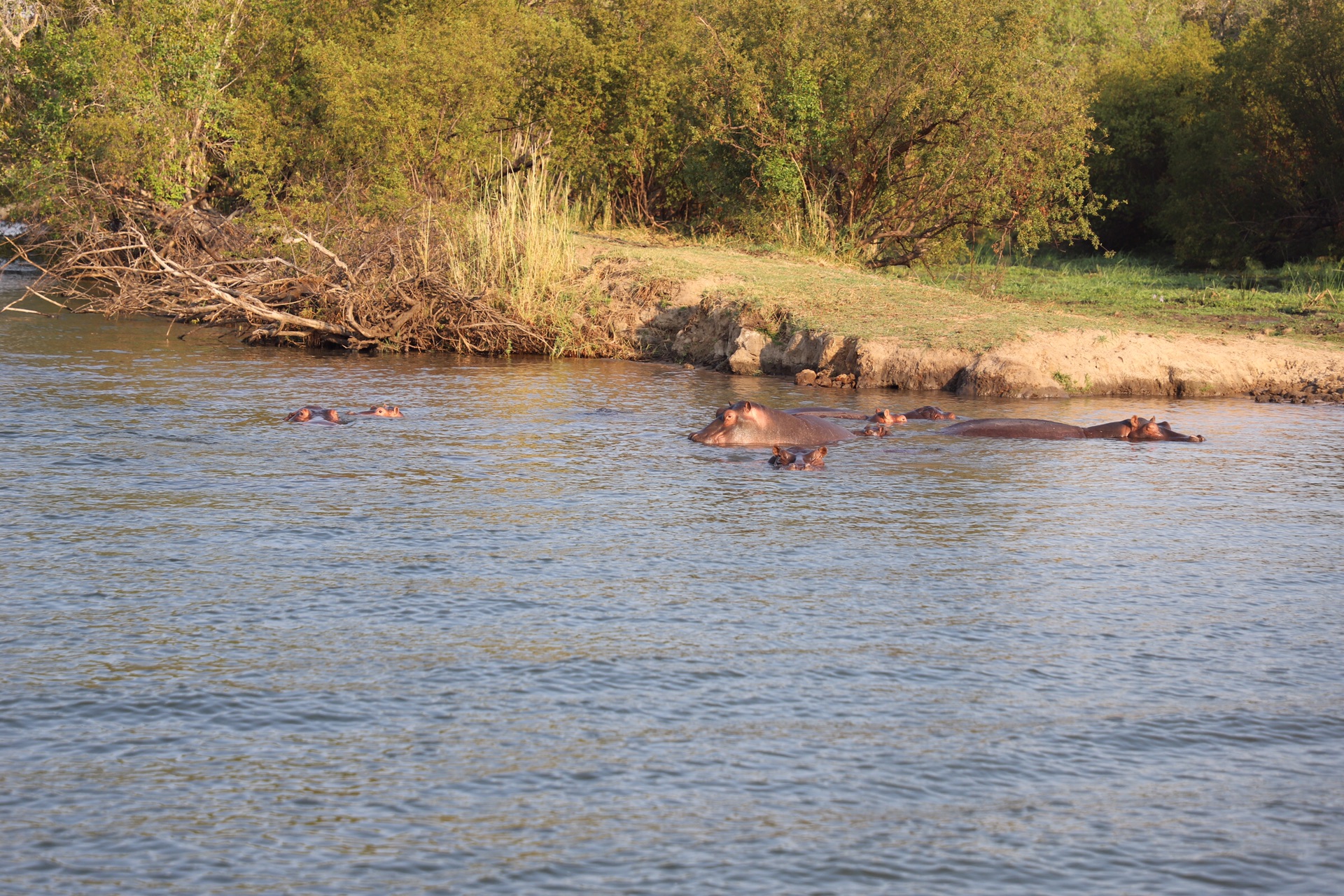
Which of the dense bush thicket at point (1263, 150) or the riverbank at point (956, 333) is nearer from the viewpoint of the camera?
the riverbank at point (956, 333)

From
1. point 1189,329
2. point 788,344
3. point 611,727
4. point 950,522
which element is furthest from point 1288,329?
point 611,727

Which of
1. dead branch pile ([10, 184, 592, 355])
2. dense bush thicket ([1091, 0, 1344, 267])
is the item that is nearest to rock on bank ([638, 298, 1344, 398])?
dead branch pile ([10, 184, 592, 355])

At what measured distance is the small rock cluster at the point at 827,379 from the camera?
1404 cm

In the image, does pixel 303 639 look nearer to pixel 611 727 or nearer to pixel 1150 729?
pixel 611 727

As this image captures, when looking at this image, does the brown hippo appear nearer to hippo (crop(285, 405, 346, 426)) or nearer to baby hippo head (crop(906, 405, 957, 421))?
baby hippo head (crop(906, 405, 957, 421))

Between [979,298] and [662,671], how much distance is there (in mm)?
12812

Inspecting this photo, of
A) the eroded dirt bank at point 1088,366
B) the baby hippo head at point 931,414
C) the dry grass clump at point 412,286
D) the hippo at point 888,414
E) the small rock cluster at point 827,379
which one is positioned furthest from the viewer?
the dry grass clump at point 412,286

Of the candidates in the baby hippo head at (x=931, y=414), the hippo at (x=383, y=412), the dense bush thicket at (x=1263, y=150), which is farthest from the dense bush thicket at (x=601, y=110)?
the baby hippo head at (x=931, y=414)

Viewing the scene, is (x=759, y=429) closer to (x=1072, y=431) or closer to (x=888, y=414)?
(x=888, y=414)

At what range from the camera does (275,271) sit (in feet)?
56.1

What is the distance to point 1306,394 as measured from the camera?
13.4 metres

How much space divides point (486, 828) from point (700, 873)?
0.66 metres

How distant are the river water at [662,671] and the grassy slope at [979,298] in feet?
16.4

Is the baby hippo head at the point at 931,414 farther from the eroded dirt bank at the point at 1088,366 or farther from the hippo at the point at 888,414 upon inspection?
the eroded dirt bank at the point at 1088,366
